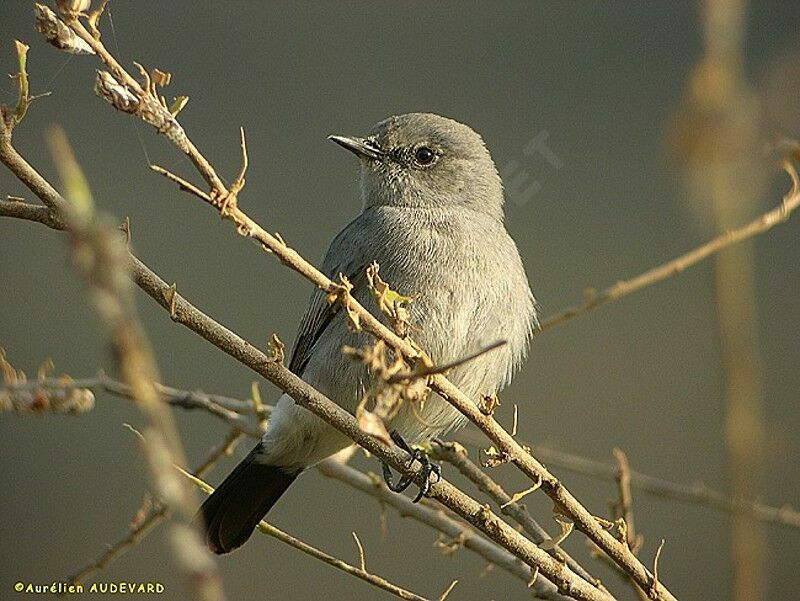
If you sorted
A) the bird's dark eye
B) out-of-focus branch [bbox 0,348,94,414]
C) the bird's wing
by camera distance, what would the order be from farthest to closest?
the bird's dark eye < the bird's wing < out-of-focus branch [bbox 0,348,94,414]

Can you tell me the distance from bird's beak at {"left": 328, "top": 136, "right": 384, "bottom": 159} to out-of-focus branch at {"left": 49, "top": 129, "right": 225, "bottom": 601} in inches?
118

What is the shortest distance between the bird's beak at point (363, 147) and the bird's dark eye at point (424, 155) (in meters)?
0.13

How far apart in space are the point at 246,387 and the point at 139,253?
3.38ft

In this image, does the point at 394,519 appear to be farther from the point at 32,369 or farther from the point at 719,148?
the point at 719,148

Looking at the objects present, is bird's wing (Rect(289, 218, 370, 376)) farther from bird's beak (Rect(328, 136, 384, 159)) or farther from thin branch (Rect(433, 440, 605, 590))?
thin branch (Rect(433, 440, 605, 590))

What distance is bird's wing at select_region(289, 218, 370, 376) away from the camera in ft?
11.0

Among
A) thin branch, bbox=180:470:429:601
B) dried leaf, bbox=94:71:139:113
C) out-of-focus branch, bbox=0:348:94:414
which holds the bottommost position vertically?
out-of-focus branch, bbox=0:348:94:414

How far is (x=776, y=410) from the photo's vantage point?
6.35 meters

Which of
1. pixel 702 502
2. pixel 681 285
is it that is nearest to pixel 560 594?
pixel 702 502

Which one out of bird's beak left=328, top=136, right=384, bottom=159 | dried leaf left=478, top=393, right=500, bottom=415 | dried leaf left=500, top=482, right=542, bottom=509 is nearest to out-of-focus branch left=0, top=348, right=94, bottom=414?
dried leaf left=478, top=393, right=500, bottom=415

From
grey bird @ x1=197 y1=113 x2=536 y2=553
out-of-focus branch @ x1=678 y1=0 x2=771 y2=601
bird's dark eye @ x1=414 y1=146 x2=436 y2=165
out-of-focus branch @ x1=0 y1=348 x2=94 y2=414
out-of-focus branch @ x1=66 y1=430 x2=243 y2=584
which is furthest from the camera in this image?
bird's dark eye @ x1=414 y1=146 x2=436 y2=165

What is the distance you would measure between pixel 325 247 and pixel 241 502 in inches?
122

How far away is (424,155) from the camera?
3.88 m

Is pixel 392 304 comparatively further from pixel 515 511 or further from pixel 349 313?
pixel 515 511
